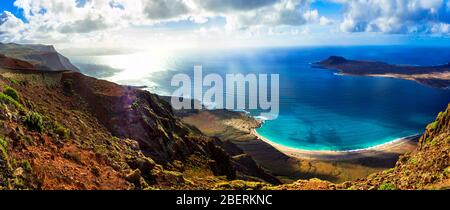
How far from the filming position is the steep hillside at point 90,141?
1981 centimetres

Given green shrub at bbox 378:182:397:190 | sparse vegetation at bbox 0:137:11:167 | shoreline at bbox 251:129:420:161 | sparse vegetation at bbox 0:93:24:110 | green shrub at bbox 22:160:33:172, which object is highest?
sparse vegetation at bbox 0:93:24:110

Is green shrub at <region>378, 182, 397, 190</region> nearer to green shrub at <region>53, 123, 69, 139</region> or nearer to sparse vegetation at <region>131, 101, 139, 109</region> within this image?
green shrub at <region>53, 123, 69, 139</region>

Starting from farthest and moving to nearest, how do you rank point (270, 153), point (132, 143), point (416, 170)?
point (270, 153), point (132, 143), point (416, 170)

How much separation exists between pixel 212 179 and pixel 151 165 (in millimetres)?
8151

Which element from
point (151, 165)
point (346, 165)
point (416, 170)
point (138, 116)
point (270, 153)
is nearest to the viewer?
point (416, 170)

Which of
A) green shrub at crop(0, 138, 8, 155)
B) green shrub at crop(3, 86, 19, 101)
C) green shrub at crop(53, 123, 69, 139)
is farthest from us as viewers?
green shrub at crop(3, 86, 19, 101)

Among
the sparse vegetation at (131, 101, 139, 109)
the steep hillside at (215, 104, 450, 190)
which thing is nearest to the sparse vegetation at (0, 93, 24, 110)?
the sparse vegetation at (131, 101, 139, 109)

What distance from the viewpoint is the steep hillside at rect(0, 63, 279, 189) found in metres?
19.8

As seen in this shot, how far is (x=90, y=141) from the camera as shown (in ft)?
94.0

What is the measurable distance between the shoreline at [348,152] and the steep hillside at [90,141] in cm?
6220

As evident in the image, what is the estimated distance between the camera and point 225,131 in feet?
446

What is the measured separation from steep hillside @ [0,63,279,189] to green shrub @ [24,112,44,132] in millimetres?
71
